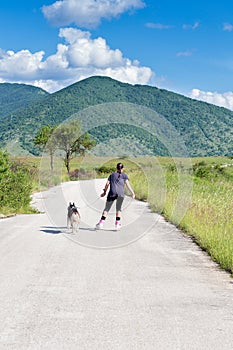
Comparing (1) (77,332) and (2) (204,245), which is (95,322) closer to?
(1) (77,332)

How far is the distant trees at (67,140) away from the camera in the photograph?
2709 inches

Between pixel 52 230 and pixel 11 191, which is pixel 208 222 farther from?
pixel 11 191

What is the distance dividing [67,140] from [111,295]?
214 feet

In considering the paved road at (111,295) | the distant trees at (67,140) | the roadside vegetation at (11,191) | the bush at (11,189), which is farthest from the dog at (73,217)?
the distant trees at (67,140)

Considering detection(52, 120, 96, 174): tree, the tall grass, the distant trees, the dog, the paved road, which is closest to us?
the paved road

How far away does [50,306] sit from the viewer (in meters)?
5.77

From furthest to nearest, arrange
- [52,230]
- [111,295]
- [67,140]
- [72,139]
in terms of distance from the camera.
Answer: [67,140] → [72,139] → [52,230] → [111,295]

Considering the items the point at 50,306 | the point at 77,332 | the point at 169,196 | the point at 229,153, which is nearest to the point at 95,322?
the point at 77,332

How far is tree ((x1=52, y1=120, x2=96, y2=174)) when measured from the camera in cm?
6925

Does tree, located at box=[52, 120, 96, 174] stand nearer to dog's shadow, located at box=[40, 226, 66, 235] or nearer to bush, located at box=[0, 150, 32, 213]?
bush, located at box=[0, 150, 32, 213]

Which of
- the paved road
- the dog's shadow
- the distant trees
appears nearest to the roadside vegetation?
the dog's shadow

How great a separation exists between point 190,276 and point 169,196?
12952mm

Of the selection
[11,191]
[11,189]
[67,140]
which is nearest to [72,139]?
[67,140]

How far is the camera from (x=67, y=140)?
2793 inches
